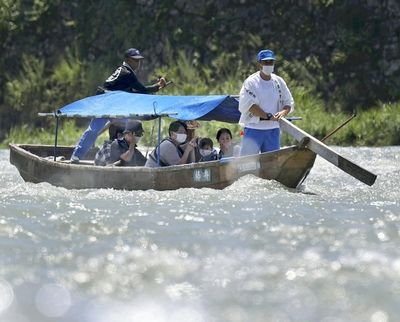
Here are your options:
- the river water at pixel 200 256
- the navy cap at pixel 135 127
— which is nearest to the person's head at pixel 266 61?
the river water at pixel 200 256

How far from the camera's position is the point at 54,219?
10.7 meters

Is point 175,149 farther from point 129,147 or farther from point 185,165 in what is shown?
point 129,147

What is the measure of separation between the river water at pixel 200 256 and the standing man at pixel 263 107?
2.97ft

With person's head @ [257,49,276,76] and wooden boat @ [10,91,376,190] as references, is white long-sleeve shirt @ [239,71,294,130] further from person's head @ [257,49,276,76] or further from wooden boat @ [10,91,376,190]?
wooden boat @ [10,91,376,190]

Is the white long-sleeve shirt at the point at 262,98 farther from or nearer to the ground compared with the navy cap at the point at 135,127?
farther from the ground

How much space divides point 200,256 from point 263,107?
4938mm

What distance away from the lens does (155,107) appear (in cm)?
1407

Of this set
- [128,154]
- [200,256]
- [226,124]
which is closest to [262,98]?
[128,154]

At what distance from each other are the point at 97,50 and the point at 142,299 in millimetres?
21346

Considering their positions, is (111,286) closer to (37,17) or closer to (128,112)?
(128,112)

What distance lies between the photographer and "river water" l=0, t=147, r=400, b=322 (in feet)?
24.4

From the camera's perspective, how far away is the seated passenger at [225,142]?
1412 cm

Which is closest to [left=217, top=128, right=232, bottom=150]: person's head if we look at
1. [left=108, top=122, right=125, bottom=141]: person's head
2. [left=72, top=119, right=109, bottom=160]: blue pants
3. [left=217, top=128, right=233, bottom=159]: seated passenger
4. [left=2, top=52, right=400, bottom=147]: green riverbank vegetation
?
[left=217, top=128, right=233, bottom=159]: seated passenger

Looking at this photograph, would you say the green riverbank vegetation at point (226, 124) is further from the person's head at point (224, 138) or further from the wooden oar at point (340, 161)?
the wooden oar at point (340, 161)
